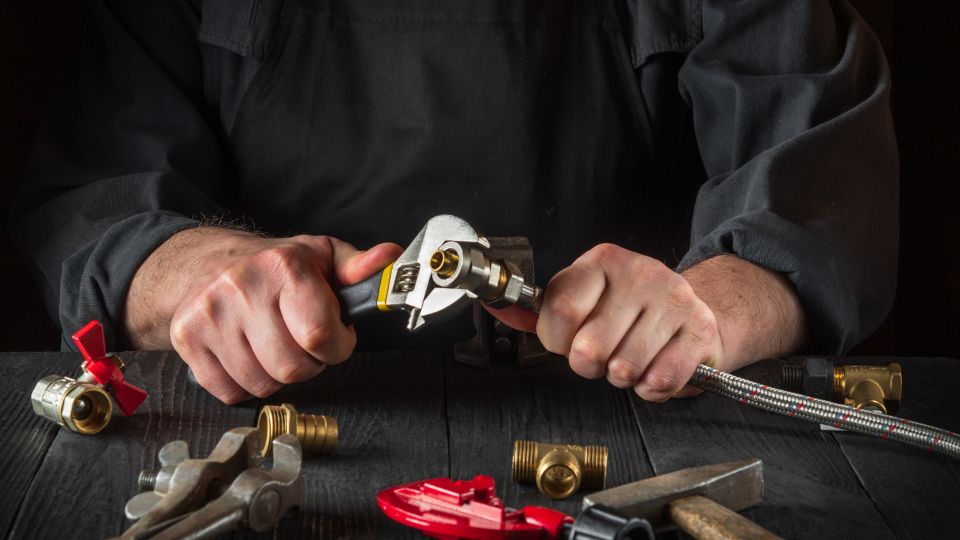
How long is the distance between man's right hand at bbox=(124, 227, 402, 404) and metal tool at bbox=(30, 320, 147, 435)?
67 millimetres

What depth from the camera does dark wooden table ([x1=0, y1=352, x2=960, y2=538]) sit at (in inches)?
31.9

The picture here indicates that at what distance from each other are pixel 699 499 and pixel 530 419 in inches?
9.2

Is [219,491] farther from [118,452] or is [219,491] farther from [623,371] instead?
[623,371]

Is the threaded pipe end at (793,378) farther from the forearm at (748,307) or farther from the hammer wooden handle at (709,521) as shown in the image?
the hammer wooden handle at (709,521)

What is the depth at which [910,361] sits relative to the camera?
1119 mm

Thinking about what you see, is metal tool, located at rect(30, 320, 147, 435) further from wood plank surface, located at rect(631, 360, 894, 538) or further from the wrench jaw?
wood plank surface, located at rect(631, 360, 894, 538)

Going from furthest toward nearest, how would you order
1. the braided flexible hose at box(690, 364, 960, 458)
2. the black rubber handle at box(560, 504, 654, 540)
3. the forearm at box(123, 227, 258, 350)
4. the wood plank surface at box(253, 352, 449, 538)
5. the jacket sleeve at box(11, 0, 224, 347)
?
the jacket sleeve at box(11, 0, 224, 347)
the forearm at box(123, 227, 258, 350)
the braided flexible hose at box(690, 364, 960, 458)
the wood plank surface at box(253, 352, 449, 538)
the black rubber handle at box(560, 504, 654, 540)

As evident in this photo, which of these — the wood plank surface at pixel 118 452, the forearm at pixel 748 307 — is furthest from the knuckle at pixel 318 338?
the forearm at pixel 748 307

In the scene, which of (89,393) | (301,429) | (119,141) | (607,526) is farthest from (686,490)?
(119,141)

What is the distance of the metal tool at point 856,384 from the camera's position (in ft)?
3.17

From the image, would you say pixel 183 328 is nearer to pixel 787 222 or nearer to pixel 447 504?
pixel 447 504

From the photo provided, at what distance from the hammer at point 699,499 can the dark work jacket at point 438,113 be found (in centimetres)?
55

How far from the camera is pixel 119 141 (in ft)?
4.59

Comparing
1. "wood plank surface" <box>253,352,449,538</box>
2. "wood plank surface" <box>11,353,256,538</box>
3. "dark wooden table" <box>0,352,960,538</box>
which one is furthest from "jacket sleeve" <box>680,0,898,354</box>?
"wood plank surface" <box>11,353,256,538</box>
